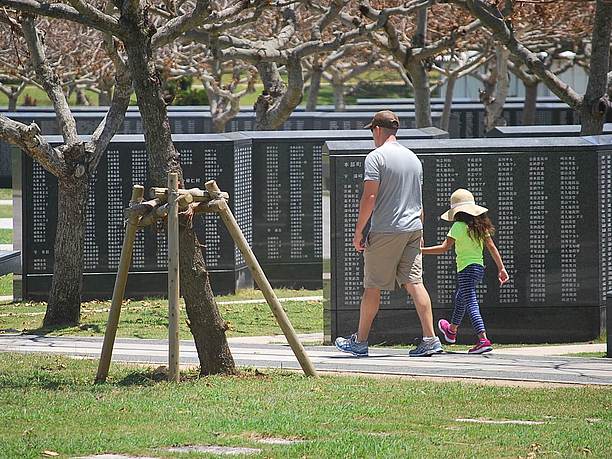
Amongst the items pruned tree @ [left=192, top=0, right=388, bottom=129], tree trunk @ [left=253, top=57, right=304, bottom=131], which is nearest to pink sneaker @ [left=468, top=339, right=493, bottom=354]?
pruned tree @ [left=192, top=0, right=388, bottom=129]

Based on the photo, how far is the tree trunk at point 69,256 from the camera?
1392cm

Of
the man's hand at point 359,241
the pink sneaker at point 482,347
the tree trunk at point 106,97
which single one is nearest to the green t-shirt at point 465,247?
the pink sneaker at point 482,347

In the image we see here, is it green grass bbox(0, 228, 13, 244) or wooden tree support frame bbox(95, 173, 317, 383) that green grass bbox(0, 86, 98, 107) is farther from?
wooden tree support frame bbox(95, 173, 317, 383)

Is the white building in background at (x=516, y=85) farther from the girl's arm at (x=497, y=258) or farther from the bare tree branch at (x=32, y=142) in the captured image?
the girl's arm at (x=497, y=258)

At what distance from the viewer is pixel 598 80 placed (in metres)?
16.1

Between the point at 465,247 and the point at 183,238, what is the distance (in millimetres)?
2756

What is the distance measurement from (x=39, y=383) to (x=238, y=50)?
1034 cm

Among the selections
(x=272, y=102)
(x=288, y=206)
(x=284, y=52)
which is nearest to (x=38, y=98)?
(x=272, y=102)

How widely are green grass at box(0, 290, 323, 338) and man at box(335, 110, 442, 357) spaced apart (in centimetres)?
318

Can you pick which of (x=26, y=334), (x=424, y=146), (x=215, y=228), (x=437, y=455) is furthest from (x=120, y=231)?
(x=437, y=455)

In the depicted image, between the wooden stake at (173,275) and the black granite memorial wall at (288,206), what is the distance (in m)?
8.59

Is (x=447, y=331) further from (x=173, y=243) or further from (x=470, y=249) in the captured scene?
(x=173, y=243)

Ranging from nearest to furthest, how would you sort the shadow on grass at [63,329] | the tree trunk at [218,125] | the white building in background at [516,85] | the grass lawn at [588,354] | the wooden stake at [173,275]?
the wooden stake at [173,275] → the grass lawn at [588,354] → the shadow on grass at [63,329] → the tree trunk at [218,125] → the white building in background at [516,85]

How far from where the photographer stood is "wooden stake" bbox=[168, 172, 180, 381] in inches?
355
